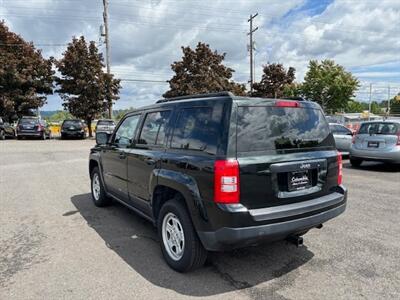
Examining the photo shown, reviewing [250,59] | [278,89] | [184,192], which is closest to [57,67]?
[250,59]

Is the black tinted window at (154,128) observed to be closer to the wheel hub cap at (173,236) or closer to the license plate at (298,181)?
the wheel hub cap at (173,236)

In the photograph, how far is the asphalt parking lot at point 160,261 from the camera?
334 cm

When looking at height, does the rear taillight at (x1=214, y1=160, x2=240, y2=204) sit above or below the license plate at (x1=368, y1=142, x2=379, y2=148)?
above

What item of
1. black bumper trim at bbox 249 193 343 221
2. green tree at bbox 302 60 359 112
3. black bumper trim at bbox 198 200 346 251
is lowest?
black bumper trim at bbox 198 200 346 251

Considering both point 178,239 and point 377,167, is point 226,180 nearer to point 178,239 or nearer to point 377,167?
point 178,239

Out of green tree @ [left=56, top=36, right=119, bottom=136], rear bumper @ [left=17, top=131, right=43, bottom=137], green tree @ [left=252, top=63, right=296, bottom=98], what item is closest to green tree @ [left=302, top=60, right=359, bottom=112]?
green tree @ [left=252, top=63, right=296, bottom=98]

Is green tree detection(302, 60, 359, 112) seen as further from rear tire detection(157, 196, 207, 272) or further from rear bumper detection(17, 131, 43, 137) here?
→ rear tire detection(157, 196, 207, 272)

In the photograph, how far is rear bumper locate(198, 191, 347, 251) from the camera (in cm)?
319

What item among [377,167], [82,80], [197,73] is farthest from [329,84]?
[377,167]

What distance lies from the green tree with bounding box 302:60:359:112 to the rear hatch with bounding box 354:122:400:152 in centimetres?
2914

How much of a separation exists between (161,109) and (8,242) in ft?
9.15

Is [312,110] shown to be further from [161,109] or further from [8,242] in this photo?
[8,242]

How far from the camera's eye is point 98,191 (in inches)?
256

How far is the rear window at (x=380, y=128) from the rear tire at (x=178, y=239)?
8.96 meters
